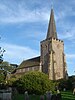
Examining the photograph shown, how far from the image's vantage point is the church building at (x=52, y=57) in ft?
321

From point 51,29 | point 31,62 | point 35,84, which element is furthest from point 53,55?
point 35,84

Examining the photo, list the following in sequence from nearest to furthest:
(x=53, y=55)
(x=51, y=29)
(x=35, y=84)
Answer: (x=35, y=84)
(x=53, y=55)
(x=51, y=29)

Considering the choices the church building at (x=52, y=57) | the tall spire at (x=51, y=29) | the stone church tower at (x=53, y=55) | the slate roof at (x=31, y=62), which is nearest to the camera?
the stone church tower at (x=53, y=55)

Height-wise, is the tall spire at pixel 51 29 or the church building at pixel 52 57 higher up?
the tall spire at pixel 51 29

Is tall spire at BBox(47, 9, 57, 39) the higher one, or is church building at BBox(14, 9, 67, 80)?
tall spire at BBox(47, 9, 57, 39)

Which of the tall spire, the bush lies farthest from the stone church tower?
the bush

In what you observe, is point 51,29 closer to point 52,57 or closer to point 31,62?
point 52,57

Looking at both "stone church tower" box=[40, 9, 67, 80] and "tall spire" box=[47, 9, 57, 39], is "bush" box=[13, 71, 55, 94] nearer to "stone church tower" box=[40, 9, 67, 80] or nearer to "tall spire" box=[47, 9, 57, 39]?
"stone church tower" box=[40, 9, 67, 80]

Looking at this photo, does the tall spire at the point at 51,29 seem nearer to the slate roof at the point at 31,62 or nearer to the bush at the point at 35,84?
the slate roof at the point at 31,62

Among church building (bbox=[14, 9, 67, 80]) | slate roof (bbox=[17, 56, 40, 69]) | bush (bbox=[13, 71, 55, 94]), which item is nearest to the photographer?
bush (bbox=[13, 71, 55, 94])

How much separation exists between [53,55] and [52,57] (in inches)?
34.3

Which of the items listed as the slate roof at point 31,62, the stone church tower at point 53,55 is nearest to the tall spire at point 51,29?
the stone church tower at point 53,55

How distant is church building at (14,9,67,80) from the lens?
97.8 meters

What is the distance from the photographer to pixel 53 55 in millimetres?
99500
